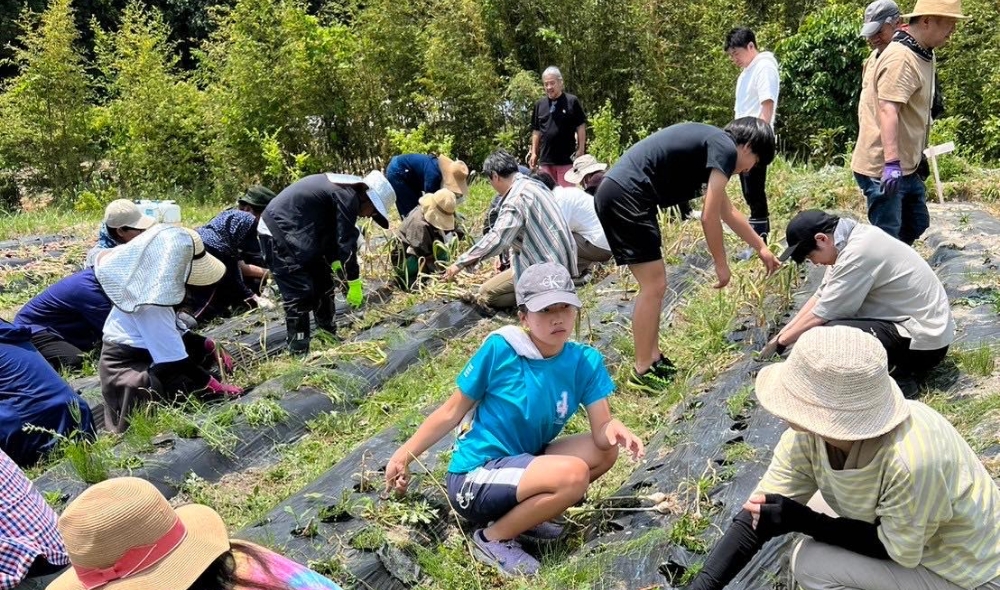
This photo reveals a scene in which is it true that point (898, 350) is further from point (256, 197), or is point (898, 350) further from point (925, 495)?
point (256, 197)

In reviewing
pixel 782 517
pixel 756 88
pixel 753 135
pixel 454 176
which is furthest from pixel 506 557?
pixel 454 176

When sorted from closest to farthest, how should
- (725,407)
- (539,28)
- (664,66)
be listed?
(725,407) → (664,66) → (539,28)

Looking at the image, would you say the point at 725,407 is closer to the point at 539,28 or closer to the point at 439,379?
the point at 439,379

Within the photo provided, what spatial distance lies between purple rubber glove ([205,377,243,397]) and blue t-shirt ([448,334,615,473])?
7.05 ft

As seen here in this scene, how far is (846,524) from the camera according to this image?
2105mm

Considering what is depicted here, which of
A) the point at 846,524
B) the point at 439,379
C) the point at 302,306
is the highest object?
the point at 846,524

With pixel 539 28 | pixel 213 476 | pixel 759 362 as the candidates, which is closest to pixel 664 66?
pixel 539 28

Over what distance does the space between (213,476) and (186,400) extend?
2.51 feet

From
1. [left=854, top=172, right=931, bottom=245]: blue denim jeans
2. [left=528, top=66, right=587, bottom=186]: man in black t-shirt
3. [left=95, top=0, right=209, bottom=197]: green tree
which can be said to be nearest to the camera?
[left=854, top=172, right=931, bottom=245]: blue denim jeans

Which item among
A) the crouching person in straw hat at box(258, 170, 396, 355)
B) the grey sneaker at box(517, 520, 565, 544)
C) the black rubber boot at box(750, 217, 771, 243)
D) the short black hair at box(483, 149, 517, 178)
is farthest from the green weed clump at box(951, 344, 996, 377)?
the crouching person in straw hat at box(258, 170, 396, 355)

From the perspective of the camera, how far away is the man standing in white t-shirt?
5.38 m

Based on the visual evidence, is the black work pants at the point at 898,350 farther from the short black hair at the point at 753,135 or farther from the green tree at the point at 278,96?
the green tree at the point at 278,96

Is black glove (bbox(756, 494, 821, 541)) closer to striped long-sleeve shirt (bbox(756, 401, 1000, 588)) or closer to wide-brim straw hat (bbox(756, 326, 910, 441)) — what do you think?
striped long-sleeve shirt (bbox(756, 401, 1000, 588))

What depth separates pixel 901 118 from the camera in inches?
156
